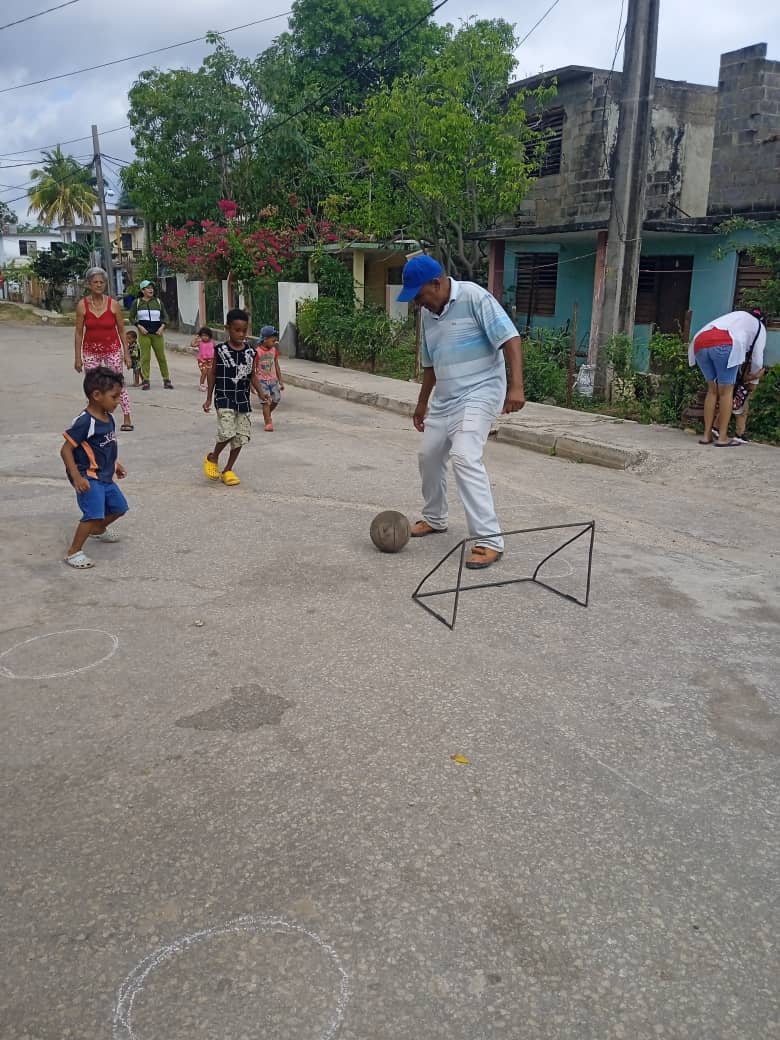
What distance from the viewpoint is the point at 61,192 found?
2291 inches

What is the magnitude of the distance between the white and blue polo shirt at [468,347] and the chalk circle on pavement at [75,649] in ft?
8.16

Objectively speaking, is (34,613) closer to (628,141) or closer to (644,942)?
(644,942)

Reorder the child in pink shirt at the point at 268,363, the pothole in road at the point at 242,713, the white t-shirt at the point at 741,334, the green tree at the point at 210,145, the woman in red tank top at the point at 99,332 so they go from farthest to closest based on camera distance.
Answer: the green tree at the point at 210,145 → the child in pink shirt at the point at 268,363 → the woman in red tank top at the point at 99,332 → the white t-shirt at the point at 741,334 → the pothole in road at the point at 242,713

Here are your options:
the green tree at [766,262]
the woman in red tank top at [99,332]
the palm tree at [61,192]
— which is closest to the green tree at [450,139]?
the green tree at [766,262]

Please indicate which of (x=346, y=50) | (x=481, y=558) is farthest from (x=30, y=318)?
(x=481, y=558)

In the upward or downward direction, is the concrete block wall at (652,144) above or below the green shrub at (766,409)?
above

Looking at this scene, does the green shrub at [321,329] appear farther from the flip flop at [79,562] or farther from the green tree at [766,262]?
the flip flop at [79,562]

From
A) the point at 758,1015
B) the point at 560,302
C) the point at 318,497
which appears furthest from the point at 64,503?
the point at 560,302

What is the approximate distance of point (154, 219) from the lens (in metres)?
28.7

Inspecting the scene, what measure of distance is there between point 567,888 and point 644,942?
0.27m

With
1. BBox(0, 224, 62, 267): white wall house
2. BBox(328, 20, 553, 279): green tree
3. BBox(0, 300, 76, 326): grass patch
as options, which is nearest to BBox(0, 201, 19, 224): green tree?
BBox(0, 224, 62, 267): white wall house

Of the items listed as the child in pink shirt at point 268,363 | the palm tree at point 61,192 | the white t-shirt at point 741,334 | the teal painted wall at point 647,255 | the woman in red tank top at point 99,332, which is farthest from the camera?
the palm tree at point 61,192

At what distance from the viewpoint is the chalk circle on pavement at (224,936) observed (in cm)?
202

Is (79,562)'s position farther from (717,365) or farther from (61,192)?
(61,192)
